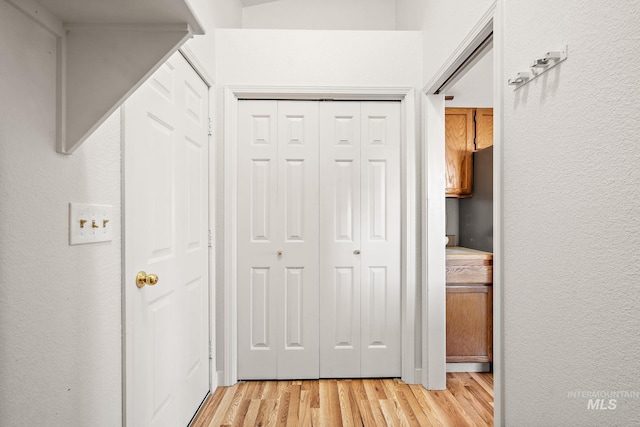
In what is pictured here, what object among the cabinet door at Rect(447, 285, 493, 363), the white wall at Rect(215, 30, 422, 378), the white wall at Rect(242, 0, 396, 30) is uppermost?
the white wall at Rect(242, 0, 396, 30)

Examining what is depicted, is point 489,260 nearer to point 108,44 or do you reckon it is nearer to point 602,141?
point 602,141

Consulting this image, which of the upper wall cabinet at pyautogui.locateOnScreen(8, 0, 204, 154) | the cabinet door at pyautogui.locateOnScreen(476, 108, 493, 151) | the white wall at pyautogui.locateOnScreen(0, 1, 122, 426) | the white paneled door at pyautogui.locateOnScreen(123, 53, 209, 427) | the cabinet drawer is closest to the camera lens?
the white wall at pyautogui.locateOnScreen(0, 1, 122, 426)

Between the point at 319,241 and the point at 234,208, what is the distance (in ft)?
2.03

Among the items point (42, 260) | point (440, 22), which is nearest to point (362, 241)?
point (440, 22)

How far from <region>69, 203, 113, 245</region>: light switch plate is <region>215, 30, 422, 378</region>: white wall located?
1.22 m

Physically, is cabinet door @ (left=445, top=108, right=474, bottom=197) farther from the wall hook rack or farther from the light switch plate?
the light switch plate

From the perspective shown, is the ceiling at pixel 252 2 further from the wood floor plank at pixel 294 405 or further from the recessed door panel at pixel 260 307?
the wood floor plank at pixel 294 405

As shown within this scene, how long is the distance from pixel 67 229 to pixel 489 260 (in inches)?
101

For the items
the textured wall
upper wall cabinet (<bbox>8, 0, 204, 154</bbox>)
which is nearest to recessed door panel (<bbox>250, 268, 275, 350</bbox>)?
the textured wall

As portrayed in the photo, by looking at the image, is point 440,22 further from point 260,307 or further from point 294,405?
point 294,405

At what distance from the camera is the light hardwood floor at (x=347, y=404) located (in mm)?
1995

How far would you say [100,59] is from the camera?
37.4 inches

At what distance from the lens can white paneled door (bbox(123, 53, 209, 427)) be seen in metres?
1.37

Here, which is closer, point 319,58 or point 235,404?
point 235,404
